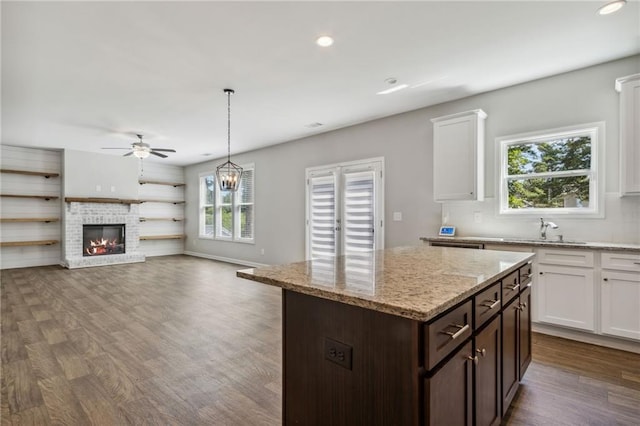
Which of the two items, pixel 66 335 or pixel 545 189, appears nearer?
pixel 66 335

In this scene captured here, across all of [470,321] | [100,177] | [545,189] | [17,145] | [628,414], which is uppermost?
[17,145]

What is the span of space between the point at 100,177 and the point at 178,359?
22.6 feet

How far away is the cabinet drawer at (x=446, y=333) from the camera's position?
1.07 metres

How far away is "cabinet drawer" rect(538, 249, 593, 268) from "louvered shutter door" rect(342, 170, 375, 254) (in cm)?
240

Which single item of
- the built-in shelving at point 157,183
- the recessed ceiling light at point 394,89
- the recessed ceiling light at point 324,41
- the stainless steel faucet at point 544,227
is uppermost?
the recessed ceiling light at point 324,41

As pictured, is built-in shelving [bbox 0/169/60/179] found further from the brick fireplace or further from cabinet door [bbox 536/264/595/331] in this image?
cabinet door [bbox 536/264/595/331]

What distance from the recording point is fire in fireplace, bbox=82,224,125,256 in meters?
7.54

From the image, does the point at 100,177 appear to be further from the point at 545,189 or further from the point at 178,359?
the point at 545,189

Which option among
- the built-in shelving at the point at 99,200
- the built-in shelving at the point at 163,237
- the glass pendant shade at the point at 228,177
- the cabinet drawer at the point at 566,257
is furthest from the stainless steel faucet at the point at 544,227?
the built-in shelving at the point at 163,237

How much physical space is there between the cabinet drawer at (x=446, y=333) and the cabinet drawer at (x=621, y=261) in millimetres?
2453

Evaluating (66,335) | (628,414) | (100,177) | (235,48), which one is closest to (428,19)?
(235,48)

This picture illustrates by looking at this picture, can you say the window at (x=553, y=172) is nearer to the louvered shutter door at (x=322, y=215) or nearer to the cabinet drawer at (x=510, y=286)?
the cabinet drawer at (x=510, y=286)

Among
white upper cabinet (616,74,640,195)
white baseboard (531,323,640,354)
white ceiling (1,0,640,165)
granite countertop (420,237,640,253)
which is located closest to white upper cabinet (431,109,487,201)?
white ceiling (1,0,640,165)

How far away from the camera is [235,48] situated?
9.75ft
